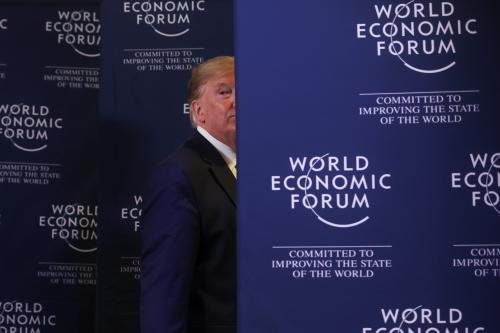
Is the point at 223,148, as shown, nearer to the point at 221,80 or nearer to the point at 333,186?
the point at 221,80

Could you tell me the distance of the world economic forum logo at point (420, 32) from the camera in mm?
2051

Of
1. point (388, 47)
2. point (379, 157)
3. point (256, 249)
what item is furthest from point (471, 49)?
point (256, 249)

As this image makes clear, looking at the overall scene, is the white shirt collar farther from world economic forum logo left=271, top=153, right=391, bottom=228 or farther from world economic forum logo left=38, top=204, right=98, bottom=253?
world economic forum logo left=38, top=204, right=98, bottom=253

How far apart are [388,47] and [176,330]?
1252 mm

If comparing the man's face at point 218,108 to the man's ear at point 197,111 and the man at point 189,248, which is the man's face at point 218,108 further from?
the man at point 189,248

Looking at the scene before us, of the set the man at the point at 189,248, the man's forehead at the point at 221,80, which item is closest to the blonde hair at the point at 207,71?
the man's forehead at the point at 221,80

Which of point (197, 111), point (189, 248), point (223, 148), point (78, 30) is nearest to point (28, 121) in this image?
point (78, 30)

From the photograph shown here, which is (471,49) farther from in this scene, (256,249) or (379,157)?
(256,249)

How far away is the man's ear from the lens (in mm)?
3252

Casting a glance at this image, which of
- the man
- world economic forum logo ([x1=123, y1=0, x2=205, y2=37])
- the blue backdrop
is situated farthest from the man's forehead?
the blue backdrop

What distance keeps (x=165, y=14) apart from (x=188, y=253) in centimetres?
146

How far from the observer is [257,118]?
81.8 inches

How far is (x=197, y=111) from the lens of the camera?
3279 mm

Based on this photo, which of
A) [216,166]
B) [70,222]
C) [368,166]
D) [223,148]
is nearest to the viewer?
[368,166]
